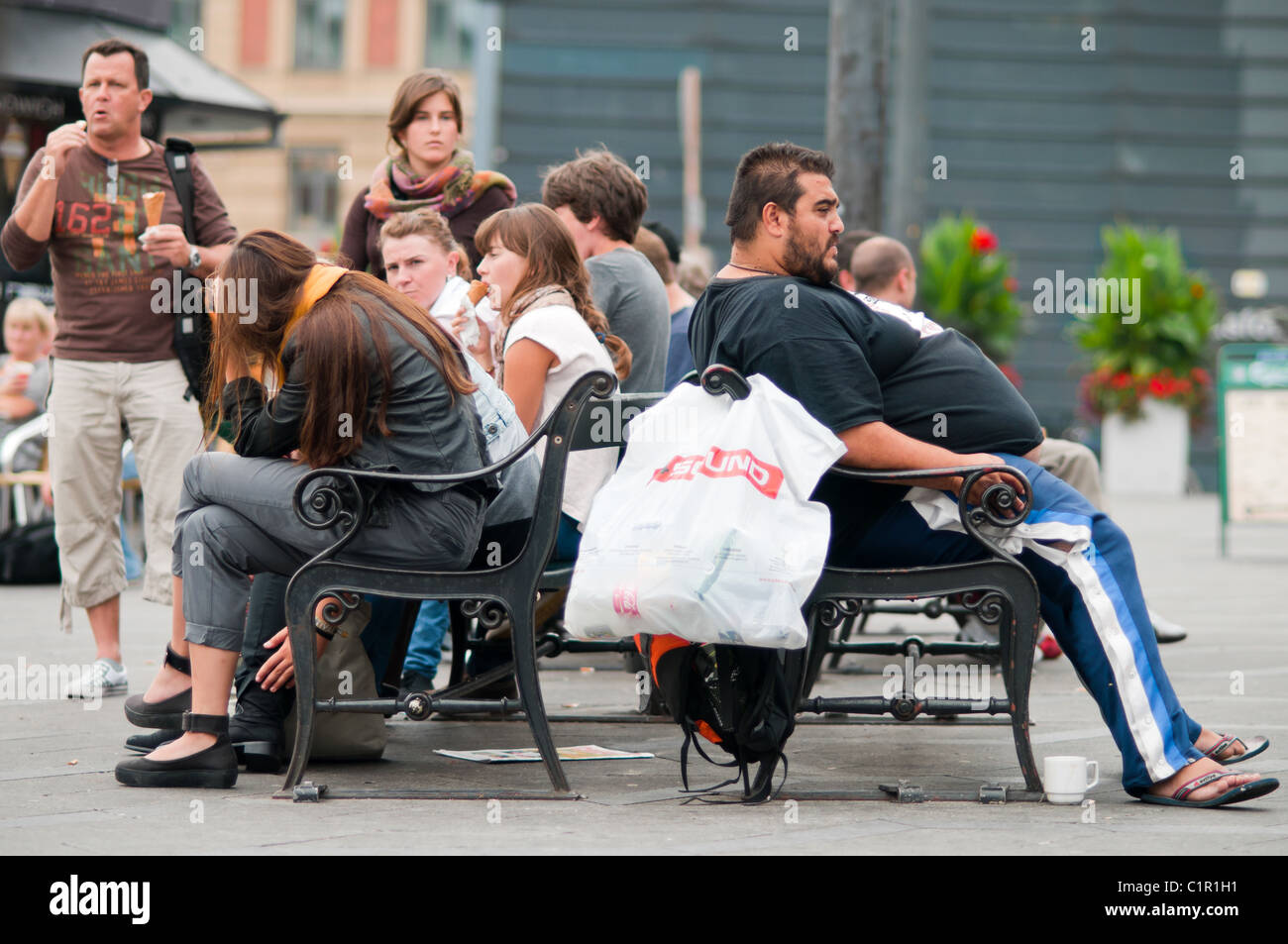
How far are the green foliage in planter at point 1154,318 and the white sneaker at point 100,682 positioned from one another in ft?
45.6

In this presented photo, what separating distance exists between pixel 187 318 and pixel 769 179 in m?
2.58

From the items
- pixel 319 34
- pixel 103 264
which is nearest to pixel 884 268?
pixel 103 264

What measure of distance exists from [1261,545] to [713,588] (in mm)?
10069

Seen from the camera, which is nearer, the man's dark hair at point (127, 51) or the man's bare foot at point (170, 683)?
the man's bare foot at point (170, 683)

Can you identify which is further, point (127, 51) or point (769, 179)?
point (127, 51)

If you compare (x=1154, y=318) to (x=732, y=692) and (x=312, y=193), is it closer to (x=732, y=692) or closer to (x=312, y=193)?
(x=732, y=692)

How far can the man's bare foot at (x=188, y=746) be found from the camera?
4.12 m

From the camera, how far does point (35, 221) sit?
571cm

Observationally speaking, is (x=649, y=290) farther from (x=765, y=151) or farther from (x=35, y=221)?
(x=35, y=221)

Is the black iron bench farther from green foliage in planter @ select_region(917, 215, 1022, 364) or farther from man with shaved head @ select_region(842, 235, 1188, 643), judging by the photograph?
Answer: green foliage in planter @ select_region(917, 215, 1022, 364)

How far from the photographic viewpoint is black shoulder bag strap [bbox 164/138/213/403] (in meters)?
5.94

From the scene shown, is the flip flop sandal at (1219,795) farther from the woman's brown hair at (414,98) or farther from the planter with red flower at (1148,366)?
the planter with red flower at (1148,366)

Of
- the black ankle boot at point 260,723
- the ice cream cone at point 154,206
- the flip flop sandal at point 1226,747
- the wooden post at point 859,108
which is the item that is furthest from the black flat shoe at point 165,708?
the wooden post at point 859,108

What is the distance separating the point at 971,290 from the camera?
18.5m
